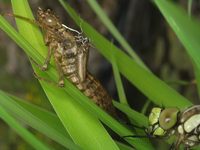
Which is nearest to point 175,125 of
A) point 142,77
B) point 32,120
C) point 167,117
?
point 167,117

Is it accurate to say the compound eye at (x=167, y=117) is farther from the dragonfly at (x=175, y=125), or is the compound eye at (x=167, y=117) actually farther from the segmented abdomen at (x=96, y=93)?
the segmented abdomen at (x=96, y=93)

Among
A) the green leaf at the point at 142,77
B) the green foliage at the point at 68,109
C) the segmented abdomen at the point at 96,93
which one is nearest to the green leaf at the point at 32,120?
the green foliage at the point at 68,109

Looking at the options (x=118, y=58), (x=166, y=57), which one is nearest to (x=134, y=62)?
(x=118, y=58)

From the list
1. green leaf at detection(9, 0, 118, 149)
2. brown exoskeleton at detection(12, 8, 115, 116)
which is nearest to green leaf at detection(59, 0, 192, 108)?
brown exoskeleton at detection(12, 8, 115, 116)

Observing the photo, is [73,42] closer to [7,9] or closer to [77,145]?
[77,145]

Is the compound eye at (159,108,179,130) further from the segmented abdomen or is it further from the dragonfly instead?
the segmented abdomen

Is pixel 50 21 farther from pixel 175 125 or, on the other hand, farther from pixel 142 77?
pixel 175 125
